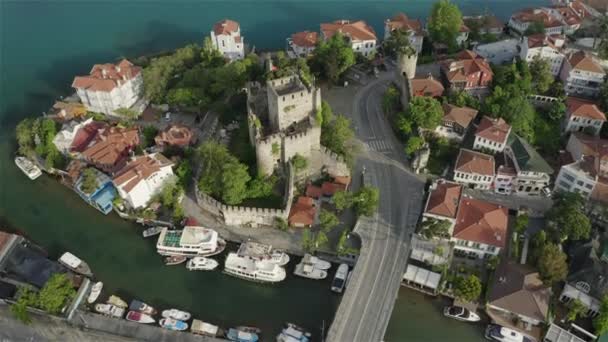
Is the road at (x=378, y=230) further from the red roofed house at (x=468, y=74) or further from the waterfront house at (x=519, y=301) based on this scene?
the red roofed house at (x=468, y=74)

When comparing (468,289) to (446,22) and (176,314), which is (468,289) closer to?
(176,314)

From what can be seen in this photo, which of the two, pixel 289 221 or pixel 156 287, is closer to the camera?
pixel 156 287

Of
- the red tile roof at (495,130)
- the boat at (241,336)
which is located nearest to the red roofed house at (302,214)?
the boat at (241,336)

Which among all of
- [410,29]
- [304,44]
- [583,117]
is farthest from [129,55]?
[583,117]

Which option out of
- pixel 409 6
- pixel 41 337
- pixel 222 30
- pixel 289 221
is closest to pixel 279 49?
pixel 222 30

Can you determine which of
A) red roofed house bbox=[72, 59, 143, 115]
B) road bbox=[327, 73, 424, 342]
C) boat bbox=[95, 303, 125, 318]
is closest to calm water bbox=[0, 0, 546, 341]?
boat bbox=[95, 303, 125, 318]

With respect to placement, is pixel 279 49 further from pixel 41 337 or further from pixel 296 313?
pixel 41 337

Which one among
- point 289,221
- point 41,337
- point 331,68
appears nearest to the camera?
point 41,337
